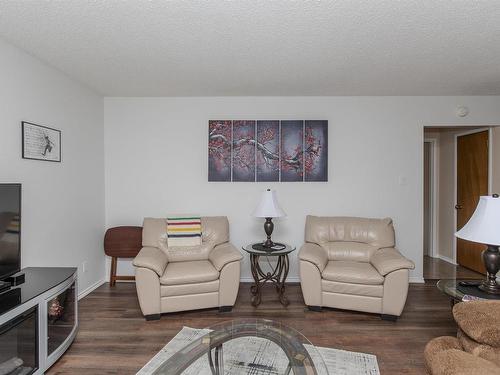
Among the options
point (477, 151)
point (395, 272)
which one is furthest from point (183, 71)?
point (477, 151)

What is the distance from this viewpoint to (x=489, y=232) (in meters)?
2.12

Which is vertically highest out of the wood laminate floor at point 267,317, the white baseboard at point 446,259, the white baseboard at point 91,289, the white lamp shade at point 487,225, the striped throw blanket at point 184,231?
the white lamp shade at point 487,225

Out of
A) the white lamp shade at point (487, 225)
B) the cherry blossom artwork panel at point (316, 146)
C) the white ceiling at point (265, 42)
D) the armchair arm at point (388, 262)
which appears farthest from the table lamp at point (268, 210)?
the white lamp shade at point (487, 225)

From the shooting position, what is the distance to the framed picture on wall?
2.68m

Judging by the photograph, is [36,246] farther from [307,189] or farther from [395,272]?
[395,272]

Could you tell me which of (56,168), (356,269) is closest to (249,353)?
(356,269)

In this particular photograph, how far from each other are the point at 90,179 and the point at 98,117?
0.83 m

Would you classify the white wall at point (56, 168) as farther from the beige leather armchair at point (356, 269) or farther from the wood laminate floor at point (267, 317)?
the beige leather armchair at point (356, 269)

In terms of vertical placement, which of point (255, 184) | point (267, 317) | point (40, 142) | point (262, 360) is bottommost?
point (267, 317)

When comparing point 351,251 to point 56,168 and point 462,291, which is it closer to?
point 462,291

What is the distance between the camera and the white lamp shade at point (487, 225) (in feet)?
6.92

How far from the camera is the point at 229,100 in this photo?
4.09 m

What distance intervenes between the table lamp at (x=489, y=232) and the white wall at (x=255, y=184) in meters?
1.78

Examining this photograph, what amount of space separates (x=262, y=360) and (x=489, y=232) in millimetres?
1771
